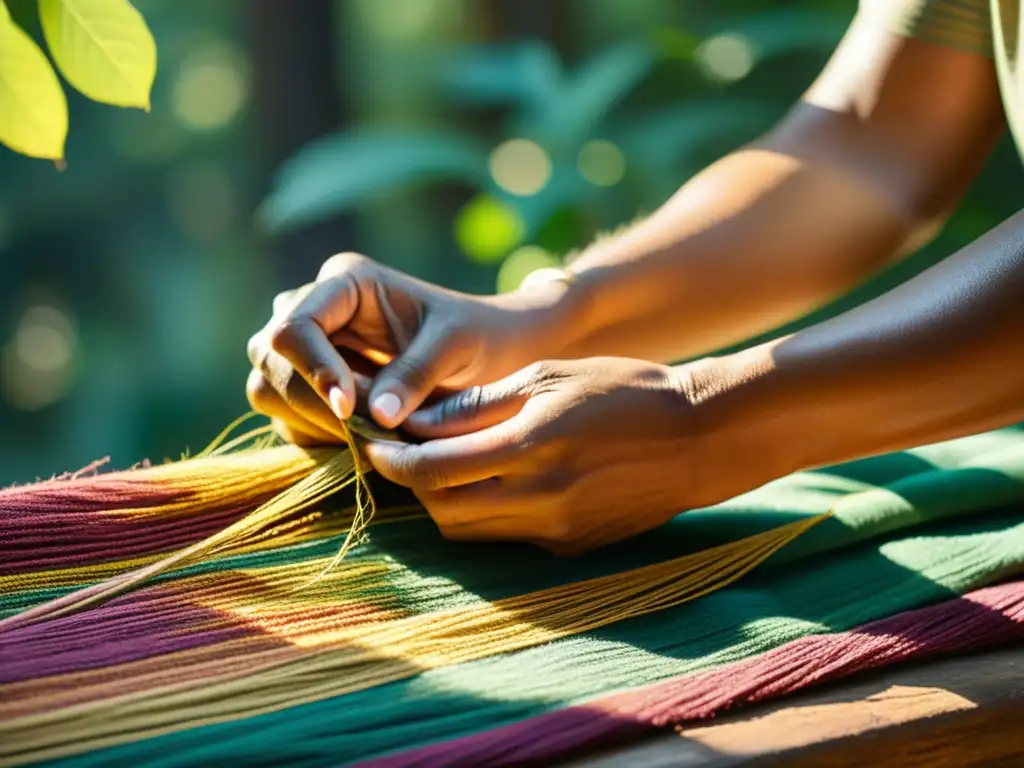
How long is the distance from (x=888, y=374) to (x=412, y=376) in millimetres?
330

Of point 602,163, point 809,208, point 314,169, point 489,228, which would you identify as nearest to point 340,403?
point 809,208

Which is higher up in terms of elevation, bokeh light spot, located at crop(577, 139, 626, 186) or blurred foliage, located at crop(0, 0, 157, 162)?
bokeh light spot, located at crop(577, 139, 626, 186)

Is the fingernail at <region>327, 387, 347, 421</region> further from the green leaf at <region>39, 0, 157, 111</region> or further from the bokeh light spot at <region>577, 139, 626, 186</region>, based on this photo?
the bokeh light spot at <region>577, 139, 626, 186</region>

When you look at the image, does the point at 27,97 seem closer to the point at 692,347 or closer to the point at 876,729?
the point at 876,729

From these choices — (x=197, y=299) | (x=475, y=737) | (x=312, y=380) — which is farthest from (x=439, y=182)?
(x=475, y=737)

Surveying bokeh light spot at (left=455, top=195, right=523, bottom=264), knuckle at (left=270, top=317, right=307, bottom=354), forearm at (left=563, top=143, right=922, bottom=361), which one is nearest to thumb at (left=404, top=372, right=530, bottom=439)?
knuckle at (left=270, top=317, right=307, bottom=354)

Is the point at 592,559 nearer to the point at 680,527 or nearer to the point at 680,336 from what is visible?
the point at 680,527

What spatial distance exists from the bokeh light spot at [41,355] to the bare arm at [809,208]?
4023 millimetres

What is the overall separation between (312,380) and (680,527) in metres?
0.29

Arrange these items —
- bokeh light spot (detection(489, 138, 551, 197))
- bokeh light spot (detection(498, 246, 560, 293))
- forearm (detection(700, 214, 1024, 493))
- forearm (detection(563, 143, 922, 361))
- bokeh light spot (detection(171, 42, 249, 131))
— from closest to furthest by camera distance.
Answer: forearm (detection(700, 214, 1024, 493)) → forearm (detection(563, 143, 922, 361)) → bokeh light spot (detection(498, 246, 560, 293)) → bokeh light spot (detection(489, 138, 551, 197)) → bokeh light spot (detection(171, 42, 249, 131))

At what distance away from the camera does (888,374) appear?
2.45ft

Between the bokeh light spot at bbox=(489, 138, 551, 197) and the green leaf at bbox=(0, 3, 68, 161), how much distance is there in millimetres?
1731

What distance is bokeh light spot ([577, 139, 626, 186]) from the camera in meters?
2.30

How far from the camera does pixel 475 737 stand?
567 millimetres
